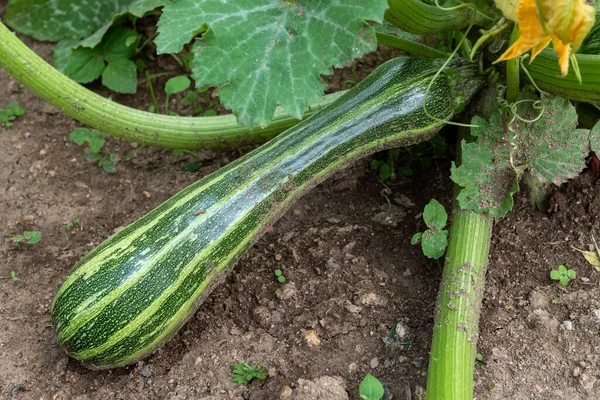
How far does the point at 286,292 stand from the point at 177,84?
1.13m

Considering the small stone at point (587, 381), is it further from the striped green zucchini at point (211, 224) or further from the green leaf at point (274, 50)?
the green leaf at point (274, 50)

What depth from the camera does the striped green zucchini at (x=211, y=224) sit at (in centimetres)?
206

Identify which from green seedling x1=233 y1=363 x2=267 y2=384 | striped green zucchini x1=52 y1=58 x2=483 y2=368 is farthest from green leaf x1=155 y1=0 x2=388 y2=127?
green seedling x1=233 y1=363 x2=267 y2=384

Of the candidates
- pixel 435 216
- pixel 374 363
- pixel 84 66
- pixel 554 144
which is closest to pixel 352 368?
pixel 374 363

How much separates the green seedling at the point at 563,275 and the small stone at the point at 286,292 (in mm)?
904

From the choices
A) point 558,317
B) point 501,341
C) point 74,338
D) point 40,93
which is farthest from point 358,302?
point 40,93

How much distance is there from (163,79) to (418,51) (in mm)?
1306

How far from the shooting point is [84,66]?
10.4 feet

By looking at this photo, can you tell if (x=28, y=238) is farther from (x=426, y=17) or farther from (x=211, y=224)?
(x=426, y=17)

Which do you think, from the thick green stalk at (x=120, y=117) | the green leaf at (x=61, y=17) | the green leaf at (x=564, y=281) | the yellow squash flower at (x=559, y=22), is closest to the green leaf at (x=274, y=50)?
the yellow squash flower at (x=559, y=22)

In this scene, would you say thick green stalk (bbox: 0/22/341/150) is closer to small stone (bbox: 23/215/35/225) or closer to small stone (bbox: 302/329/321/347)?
Result: small stone (bbox: 23/215/35/225)

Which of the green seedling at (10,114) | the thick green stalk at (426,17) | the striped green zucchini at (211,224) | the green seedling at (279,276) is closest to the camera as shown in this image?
the striped green zucchini at (211,224)

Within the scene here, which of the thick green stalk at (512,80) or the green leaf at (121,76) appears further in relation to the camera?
the green leaf at (121,76)

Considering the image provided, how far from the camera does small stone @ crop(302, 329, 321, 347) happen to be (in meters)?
2.25
